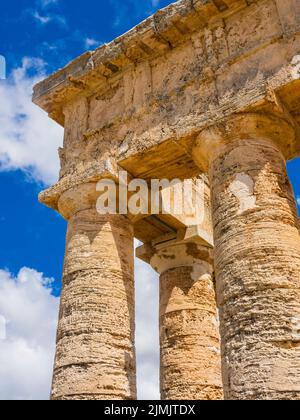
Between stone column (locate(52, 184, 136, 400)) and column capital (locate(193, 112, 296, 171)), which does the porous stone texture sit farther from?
column capital (locate(193, 112, 296, 171))

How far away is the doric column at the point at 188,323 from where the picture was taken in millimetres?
9805

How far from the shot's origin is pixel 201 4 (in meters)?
8.54

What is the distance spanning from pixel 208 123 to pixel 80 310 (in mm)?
3463

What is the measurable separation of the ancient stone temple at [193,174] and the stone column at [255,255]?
16 mm

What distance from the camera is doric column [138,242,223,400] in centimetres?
980

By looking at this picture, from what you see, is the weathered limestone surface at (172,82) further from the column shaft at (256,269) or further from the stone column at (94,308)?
the stone column at (94,308)

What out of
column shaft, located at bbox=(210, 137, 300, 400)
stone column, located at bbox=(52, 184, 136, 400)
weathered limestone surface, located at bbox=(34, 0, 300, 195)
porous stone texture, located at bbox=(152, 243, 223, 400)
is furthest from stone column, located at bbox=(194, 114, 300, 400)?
porous stone texture, located at bbox=(152, 243, 223, 400)

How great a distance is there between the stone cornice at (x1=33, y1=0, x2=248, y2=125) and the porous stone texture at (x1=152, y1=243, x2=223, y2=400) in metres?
3.84

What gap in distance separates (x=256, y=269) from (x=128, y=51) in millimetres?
4966

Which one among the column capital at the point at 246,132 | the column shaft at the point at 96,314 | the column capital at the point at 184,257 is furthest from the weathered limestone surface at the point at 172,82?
the column capital at the point at 184,257

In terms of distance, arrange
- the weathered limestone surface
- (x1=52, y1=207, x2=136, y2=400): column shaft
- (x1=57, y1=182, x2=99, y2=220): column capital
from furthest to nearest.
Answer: (x1=57, y1=182, x2=99, y2=220): column capital, the weathered limestone surface, (x1=52, y1=207, x2=136, y2=400): column shaft

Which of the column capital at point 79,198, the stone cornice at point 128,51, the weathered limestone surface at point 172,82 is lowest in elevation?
the column capital at point 79,198
